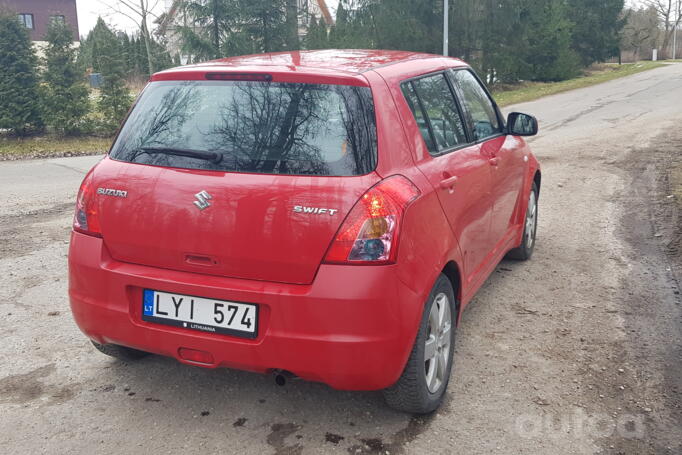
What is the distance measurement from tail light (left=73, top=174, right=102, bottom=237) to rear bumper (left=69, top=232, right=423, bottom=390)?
24cm

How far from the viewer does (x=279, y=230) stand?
3.02 m

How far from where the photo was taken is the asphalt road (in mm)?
3279

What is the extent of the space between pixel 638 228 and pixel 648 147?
6211 millimetres

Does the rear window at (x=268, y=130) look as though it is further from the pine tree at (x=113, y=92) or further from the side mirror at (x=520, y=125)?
the pine tree at (x=113, y=92)

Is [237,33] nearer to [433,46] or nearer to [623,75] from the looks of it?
[433,46]

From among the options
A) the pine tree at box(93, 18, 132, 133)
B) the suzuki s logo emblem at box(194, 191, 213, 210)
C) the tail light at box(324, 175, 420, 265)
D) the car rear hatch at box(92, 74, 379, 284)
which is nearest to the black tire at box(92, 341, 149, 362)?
the car rear hatch at box(92, 74, 379, 284)

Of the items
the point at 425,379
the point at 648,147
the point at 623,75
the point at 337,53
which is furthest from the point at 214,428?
the point at 623,75

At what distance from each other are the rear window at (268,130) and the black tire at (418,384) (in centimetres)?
76

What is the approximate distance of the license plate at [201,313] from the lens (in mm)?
3077

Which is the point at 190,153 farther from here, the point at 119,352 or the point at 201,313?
the point at 119,352

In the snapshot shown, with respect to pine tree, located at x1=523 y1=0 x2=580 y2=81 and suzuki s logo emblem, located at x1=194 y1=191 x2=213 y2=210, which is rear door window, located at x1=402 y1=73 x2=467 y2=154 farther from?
pine tree, located at x1=523 y1=0 x2=580 y2=81

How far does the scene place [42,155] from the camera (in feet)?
48.6

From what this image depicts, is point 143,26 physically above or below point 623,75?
above

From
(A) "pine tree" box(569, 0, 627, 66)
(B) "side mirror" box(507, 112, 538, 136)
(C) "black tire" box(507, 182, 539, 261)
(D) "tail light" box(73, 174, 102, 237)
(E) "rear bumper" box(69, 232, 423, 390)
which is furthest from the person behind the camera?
(A) "pine tree" box(569, 0, 627, 66)
